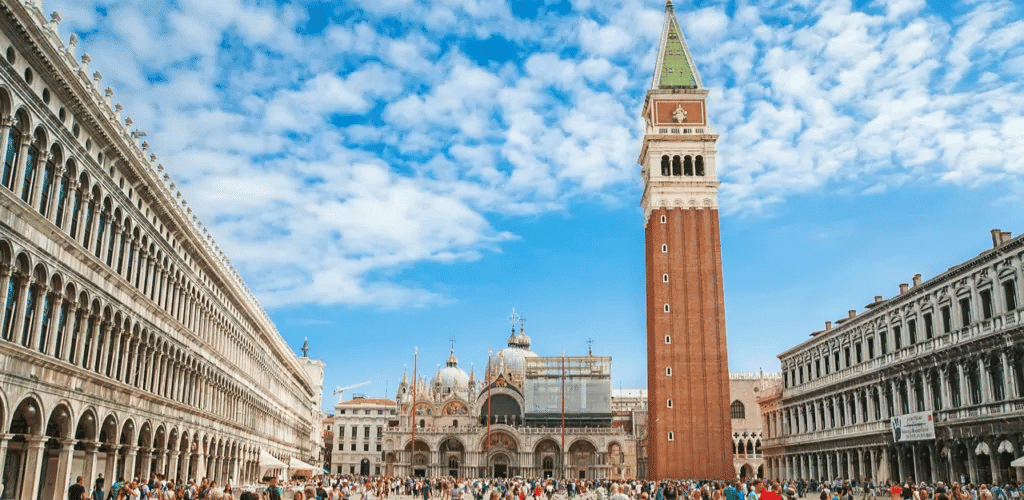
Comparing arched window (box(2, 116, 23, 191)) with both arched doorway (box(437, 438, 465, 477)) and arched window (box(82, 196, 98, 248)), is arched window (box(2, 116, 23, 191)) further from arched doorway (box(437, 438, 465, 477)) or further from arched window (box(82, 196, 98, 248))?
arched doorway (box(437, 438, 465, 477))

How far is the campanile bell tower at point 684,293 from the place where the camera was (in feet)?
227

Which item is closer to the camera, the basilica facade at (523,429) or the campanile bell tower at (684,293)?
the campanile bell tower at (684,293)

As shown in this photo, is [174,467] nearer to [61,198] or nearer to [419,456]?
[61,198]

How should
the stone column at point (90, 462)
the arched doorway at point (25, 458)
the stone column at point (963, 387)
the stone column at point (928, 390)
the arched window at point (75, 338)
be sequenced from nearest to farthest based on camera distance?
the arched doorway at point (25, 458)
the arched window at point (75, 338)
the stone column at point (90, 462)
the stone column at point (963, 387)
the stone column at point (928, 390)

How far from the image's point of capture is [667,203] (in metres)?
73.9

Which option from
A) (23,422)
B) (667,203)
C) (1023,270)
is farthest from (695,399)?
(23,422)

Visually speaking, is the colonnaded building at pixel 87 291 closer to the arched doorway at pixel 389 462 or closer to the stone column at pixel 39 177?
the stone column at pixel 39 177

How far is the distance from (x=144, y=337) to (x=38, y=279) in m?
9.99

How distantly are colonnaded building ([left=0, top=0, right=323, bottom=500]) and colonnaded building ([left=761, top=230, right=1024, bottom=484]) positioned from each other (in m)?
31.3

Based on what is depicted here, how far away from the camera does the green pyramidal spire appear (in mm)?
78750

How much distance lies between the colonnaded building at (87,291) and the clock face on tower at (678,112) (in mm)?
45534

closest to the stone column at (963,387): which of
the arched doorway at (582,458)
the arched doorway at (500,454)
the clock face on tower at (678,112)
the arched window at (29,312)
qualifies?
the arched window at (29,312)

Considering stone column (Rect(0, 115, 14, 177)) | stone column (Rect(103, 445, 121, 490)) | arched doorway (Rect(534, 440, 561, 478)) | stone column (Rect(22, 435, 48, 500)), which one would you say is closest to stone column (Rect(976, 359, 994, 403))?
stone column (Rect(103, 445, 121, 490))

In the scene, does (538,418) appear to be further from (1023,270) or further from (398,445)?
(1023,270)
